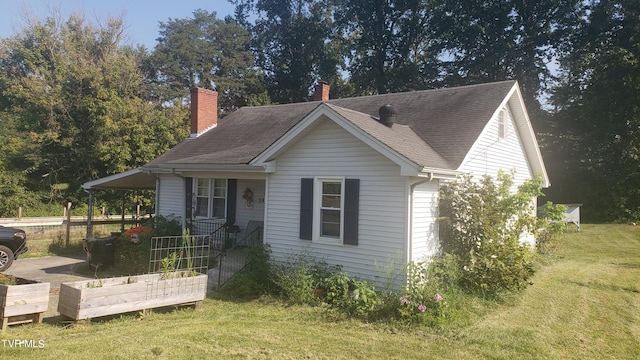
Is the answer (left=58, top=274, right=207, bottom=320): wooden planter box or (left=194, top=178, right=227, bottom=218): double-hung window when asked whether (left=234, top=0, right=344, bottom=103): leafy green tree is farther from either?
(left=58, top=274, right=207, bottom=320): wooden planter box

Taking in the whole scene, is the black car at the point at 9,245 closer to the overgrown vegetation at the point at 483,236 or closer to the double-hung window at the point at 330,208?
the double-hung window at the point at 330,208

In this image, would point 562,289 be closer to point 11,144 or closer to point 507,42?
point 507,42

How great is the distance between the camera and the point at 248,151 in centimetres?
1374

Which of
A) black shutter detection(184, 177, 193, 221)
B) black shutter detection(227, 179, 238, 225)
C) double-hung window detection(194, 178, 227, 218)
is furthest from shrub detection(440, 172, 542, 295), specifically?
black shutter detection(184, 177, 193, 221)

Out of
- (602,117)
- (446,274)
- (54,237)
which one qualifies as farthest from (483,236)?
(602,117)

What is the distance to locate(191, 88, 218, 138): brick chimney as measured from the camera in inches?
727

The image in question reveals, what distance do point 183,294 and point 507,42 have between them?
29.0 meters

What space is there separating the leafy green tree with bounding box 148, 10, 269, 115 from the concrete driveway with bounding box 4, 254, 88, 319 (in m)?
26.6

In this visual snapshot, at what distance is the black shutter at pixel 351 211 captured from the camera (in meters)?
9.39

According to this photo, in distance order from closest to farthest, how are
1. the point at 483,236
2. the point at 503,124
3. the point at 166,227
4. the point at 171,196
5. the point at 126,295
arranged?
1. the point at 126,295
2. the point at 483,236
3. the point at 503,124
4. the point at 166,227
5. the point at 171,196

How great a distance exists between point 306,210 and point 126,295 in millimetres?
4167

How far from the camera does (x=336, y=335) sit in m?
6.88

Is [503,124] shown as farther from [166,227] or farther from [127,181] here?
[127,181]

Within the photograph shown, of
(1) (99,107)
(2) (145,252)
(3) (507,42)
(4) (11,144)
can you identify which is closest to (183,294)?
(2) (145,252)
